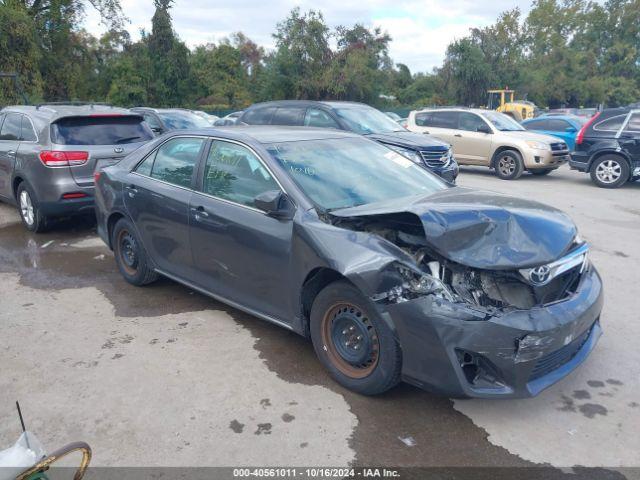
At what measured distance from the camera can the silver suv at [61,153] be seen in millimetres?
7242

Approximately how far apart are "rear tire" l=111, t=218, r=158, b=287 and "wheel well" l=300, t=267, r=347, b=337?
2132mm

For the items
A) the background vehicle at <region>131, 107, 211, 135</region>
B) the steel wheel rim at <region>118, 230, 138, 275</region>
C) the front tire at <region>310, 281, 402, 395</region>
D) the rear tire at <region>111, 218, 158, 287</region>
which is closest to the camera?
the front tire at <region>310, 281, 402, 395</region>

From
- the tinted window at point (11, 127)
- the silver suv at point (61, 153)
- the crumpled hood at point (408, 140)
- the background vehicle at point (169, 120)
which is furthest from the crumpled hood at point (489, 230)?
the background vehicle at point (169, 120)

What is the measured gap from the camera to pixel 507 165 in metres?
13.6

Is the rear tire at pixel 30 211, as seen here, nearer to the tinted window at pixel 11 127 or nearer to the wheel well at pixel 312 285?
the tinted window at pixel 11 127

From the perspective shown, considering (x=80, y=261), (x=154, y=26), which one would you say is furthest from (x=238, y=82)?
(x=80, y=261)

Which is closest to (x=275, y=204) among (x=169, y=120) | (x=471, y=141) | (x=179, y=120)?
(x=169, y=120)

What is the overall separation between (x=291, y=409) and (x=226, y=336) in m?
1.24

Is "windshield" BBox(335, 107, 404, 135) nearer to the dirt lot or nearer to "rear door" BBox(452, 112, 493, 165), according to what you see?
"rear door" BBox(452, 112, 493, 165)

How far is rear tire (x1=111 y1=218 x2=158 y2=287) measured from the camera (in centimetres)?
543

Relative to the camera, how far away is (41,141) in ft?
24.3

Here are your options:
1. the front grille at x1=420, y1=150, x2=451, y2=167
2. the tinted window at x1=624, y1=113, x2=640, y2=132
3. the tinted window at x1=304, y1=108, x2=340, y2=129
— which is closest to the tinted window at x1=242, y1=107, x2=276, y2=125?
the tinted window at x1=304, y1=108, x2=340, y2=129

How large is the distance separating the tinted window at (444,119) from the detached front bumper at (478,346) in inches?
469

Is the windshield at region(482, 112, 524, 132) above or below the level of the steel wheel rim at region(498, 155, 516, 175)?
above
